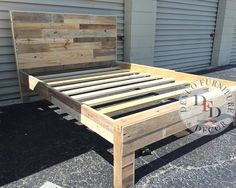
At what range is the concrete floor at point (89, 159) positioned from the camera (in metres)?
1.89

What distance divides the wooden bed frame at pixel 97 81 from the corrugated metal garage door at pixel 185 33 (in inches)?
59.3

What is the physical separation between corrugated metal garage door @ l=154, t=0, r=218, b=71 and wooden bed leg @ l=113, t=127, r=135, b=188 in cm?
364

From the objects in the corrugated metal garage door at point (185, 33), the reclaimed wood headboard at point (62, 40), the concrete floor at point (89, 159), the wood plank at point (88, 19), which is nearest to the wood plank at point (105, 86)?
the concrete floor at point (89, 159)

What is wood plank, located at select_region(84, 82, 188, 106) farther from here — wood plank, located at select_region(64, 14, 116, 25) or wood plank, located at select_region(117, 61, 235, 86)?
wood plank, located at select_region(64, 14, 116, 25)

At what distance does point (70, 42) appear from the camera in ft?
11.7

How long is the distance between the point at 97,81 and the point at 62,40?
2.95 ft

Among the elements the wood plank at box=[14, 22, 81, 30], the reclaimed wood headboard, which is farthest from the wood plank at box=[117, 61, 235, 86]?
the wood plank at box=[14, 22, 81, 30]

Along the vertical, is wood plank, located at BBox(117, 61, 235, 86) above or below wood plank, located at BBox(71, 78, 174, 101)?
above

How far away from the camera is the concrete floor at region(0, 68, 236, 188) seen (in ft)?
6.19

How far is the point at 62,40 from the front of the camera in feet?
11.4

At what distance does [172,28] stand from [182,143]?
3.42 metres

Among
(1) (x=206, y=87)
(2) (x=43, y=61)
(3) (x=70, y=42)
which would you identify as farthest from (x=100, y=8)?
(1) (x=206, y=87)

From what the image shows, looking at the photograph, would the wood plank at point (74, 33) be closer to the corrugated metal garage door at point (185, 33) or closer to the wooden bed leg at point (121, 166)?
the corrugated metal garage door at point (185, 33)

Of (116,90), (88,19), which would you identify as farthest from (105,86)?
(88,19)
